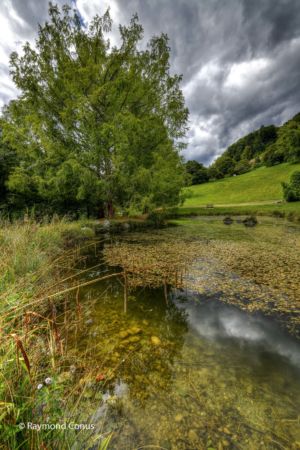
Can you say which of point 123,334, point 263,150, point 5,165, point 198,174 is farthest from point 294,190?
point 263,150

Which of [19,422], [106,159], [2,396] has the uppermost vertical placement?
[106,159]

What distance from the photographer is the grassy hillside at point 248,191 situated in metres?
29.4

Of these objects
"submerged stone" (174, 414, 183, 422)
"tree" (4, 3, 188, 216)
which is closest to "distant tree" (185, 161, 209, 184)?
"tree" (4, 3, 188, 216)

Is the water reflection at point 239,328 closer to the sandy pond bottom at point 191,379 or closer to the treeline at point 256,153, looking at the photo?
the sandy pond bottom at point 191,379

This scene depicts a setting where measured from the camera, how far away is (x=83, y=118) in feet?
37.3

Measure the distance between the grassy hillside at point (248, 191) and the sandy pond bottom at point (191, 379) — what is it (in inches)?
1015

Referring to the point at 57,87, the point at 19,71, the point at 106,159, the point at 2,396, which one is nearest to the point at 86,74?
the point at 57,87

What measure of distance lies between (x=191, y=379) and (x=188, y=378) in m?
0.03

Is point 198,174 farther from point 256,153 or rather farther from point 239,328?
point 239,328

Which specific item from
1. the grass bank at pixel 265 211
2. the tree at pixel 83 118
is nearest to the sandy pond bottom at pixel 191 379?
the tree at pixel 83 118

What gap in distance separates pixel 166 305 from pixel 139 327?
0.77 m

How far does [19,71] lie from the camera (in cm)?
1140

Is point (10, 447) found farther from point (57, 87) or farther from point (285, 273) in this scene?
point (57, 87)

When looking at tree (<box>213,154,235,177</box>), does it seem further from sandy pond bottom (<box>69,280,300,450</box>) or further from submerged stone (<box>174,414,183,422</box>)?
submerged stone (<box>174,414,183,422</box>)
